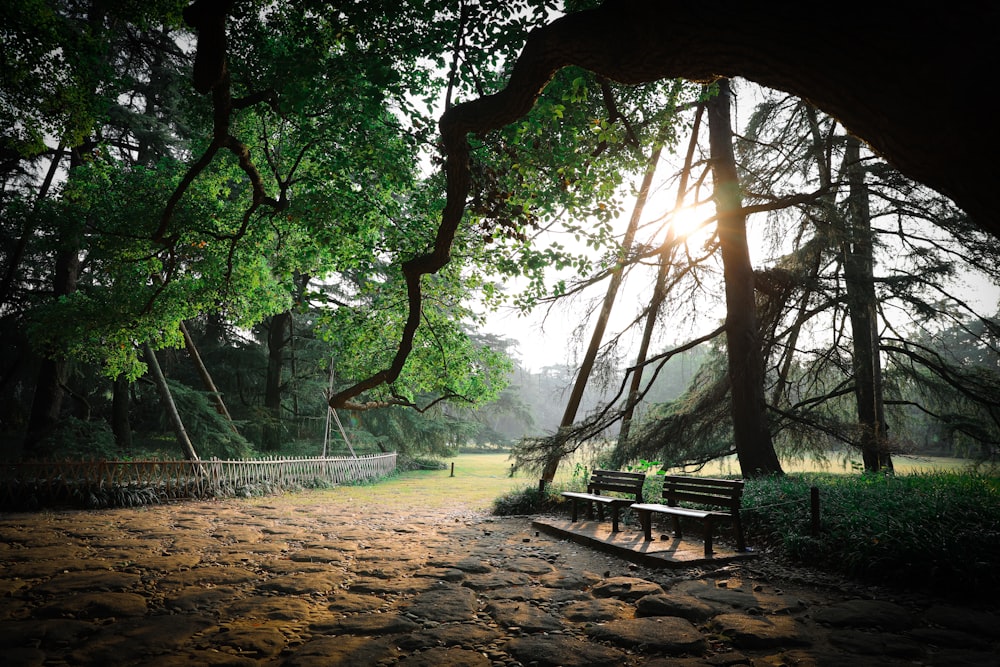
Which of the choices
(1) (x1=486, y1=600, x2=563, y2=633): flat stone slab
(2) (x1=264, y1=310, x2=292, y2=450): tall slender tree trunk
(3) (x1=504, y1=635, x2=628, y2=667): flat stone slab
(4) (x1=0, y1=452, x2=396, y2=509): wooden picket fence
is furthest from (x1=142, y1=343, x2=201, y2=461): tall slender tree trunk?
(3) (x1=504, y1=635, x2=628, y2=667): flat stone slab

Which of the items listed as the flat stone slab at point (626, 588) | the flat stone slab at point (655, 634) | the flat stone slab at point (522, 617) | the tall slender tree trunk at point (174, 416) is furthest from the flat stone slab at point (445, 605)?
the tall slender tree trunk at point (174, 416)

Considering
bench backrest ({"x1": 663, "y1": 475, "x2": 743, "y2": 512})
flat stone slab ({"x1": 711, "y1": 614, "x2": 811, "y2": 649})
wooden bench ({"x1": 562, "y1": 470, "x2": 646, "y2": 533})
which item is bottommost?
flat stone slab ({"x1": 711, "y1": 614, "x2": 811, "y2": 649})

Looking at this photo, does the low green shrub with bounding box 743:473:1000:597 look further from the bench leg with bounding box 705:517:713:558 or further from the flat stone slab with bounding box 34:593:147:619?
the flat stone slab with bounding box 34:593:147:619

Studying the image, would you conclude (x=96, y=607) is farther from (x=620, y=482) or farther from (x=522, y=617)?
(x=620, y=482)

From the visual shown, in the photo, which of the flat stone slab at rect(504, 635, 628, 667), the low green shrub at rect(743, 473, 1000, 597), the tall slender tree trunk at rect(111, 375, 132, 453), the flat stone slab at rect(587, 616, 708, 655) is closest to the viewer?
the flat stone slab at rect(504, 635, 628, 667)

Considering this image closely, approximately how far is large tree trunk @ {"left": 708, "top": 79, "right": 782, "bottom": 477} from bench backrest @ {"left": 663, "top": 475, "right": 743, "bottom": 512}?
122 inches

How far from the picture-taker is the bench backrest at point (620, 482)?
25.4 feet

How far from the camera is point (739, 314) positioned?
32.1 feet

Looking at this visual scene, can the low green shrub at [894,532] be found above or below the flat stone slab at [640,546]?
above

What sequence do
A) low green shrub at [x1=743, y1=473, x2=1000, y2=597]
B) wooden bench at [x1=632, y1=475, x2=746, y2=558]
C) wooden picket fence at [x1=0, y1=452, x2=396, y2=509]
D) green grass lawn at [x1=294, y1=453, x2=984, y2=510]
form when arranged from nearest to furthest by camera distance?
low green shrub at [x1=743, y1=473, x2=1000, y2=597]
wooden bench at [x1=632, y1=475, x2=746, y2=558]
wooden picket fence at [x1=0, y1=452, x2=396, y2=509]
green grass lawn at [x1=294, y1=453, x2=984, y2=510]

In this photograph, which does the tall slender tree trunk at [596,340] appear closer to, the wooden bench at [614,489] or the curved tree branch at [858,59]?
the wooden bench at [614,489]

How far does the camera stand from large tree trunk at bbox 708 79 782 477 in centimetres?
927

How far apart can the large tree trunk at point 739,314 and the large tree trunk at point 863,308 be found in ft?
6.12

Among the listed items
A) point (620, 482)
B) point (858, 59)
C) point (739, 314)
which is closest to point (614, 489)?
point (620, 482)
